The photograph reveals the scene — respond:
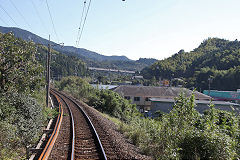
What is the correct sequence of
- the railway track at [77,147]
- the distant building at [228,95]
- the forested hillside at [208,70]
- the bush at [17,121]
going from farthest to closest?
the forested hillside at [208,70] → the distant building at [228,95] → the bush at [17,121] → the railway track at [77,147]

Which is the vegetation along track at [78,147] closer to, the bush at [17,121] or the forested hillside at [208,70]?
the bush at [17,121]

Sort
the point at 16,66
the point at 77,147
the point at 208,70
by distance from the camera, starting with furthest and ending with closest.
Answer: the point at 208,70 < the point at 16,66 < the point at 77,147

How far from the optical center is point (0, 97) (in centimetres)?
1005

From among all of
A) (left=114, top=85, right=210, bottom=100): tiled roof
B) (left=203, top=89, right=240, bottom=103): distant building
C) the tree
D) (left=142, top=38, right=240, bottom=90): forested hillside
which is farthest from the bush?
(left=142, top=38, right=240, bottom=90): forested hillside

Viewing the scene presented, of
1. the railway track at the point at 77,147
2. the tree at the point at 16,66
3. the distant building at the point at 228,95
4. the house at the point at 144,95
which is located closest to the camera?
the railway track at the point at 77,147

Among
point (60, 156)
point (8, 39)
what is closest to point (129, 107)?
point (8, 39)

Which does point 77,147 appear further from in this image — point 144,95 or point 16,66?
point 144,95

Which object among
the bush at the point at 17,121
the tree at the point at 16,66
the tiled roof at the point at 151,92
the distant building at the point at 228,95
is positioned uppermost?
the tree at the point at 16,66

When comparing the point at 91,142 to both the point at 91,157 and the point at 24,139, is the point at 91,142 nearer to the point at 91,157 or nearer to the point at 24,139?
the point at 91,157

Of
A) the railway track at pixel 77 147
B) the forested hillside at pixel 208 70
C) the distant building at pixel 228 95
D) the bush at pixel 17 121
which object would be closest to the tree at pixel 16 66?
the bush at pixel 17 121

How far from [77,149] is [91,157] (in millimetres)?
1213

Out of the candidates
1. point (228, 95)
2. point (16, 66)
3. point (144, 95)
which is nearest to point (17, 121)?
point (16, 66)

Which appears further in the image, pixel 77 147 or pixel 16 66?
pixel 16 66

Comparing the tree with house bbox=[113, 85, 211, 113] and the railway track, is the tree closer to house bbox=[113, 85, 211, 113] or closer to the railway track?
the railway track
